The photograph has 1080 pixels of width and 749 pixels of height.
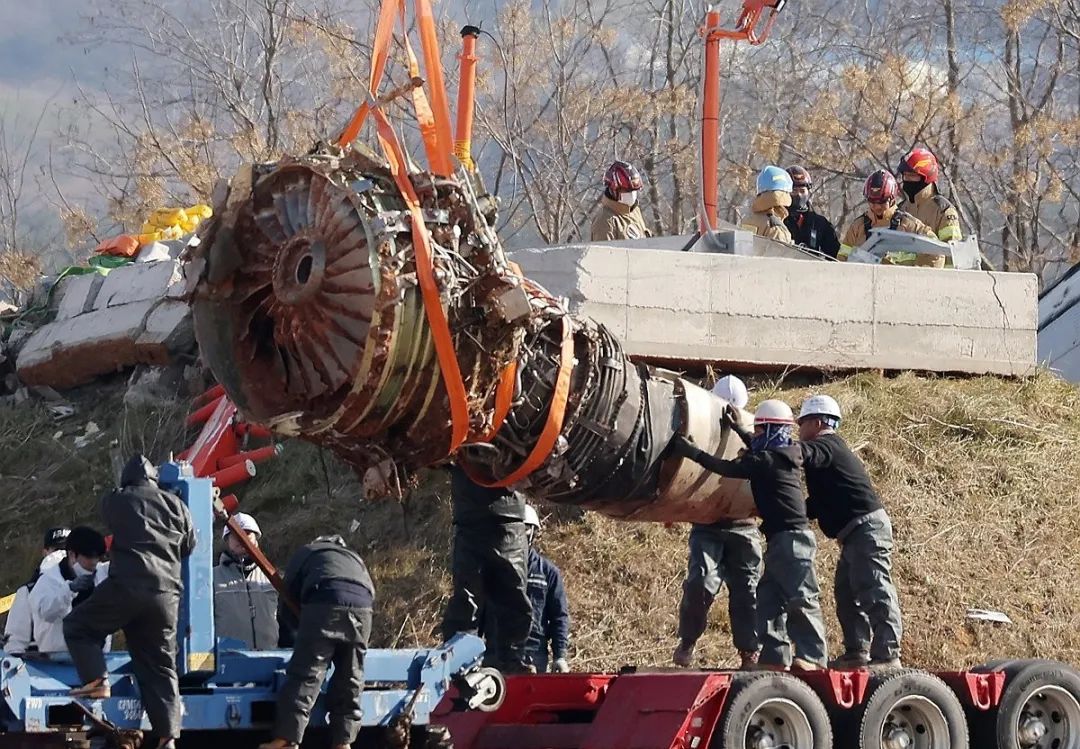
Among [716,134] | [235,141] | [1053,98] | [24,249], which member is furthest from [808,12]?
[716,134]

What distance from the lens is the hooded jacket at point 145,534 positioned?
791cm

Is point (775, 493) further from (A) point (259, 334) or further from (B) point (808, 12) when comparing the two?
(B) point (808, 12)

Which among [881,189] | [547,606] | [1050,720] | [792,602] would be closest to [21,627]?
[547,606]

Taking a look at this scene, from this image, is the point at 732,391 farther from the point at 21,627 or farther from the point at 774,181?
the point at 21,627

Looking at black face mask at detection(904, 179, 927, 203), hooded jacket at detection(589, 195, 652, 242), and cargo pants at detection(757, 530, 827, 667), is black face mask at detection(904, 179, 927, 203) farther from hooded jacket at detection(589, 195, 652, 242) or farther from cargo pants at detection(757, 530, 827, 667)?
cargo pants at detection(757, 530, 827, 667)

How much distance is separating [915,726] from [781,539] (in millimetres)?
1359

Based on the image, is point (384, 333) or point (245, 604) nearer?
point (384, 333)

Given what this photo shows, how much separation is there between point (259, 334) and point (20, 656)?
1991 mm

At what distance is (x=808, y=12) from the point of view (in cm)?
3262

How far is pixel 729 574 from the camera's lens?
10.9 m

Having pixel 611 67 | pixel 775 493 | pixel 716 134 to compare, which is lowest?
pixel 775 493

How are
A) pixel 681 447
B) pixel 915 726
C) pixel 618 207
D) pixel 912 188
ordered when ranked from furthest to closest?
pixel 912 188
pixel 618 207
pixel 915 726
pixel 681 447

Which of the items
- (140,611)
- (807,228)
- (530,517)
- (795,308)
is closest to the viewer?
(140,611)

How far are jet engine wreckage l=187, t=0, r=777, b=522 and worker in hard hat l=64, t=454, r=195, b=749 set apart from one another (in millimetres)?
764
